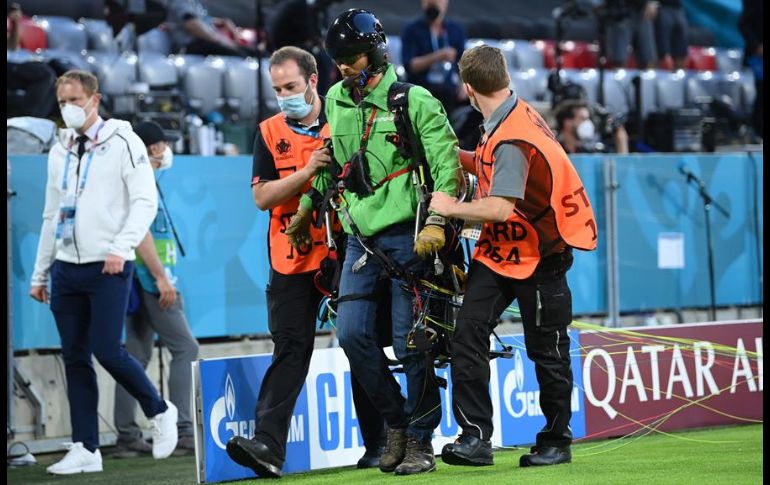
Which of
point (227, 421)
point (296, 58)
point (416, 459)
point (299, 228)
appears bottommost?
point (416, 459)

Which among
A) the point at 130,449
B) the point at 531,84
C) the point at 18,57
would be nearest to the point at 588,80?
the point at 531,84

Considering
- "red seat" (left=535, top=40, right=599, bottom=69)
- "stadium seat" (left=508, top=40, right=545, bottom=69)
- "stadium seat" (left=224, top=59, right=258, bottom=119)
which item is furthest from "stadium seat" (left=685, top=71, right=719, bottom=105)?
"stadium seat" (left=224, top=59, right=258, bottom=119)

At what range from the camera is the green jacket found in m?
5.65

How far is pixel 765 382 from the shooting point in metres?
8.05

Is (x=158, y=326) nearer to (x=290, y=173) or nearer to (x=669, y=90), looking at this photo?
(x=290, y=173)

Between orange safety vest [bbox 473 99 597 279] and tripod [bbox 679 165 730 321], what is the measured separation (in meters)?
5.12

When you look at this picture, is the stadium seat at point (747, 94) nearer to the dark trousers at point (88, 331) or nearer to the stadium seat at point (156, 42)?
the stadium seat at point (156, 42)

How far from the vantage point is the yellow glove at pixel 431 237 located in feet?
18.0

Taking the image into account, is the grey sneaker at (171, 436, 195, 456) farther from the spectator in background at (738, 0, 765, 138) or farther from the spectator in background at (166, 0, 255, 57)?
the spectator in background at (738, 0, 765, 138)

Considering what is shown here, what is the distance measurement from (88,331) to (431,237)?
2.57 meters

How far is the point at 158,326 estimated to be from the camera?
812cm

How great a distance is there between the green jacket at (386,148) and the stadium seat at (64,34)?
27.3ft

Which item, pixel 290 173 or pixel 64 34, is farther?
pixel 64 34

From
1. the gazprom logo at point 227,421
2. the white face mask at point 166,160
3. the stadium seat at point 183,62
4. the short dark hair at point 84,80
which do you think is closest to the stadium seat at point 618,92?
the stadium seat at point 183,62
